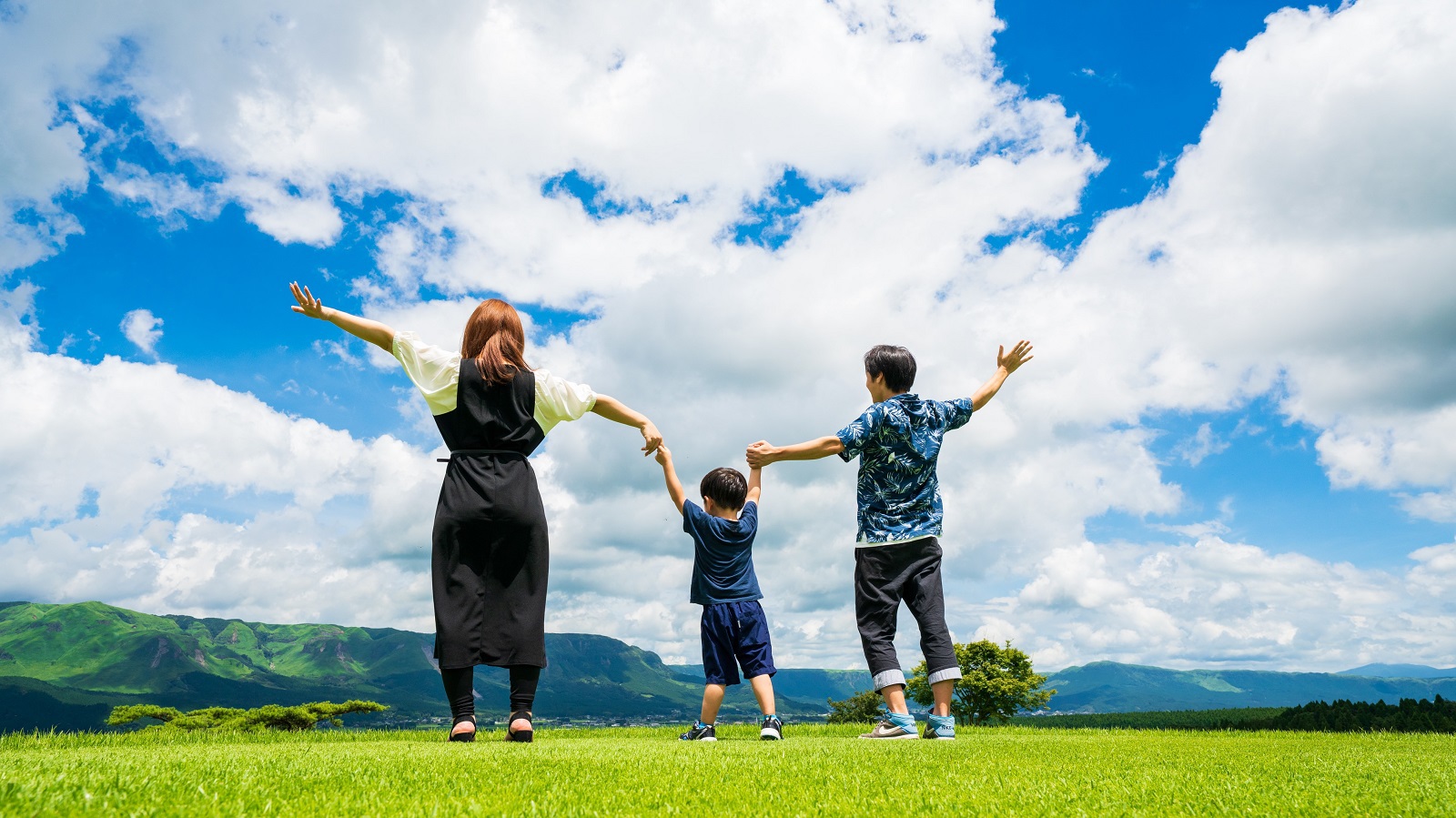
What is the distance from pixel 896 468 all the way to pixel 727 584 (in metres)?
1.67

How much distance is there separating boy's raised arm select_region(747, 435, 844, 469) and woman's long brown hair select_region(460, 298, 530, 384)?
6.37 feet

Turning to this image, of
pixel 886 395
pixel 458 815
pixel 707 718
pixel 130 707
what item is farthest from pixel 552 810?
pixel 130 707

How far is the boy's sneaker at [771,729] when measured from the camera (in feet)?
18.0

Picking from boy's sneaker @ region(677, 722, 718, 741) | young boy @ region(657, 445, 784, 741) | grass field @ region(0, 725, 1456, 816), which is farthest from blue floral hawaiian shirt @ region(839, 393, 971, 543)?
grass field @ region(0, 725, 1456, 816)

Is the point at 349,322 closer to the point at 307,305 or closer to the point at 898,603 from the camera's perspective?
the point at 307,305

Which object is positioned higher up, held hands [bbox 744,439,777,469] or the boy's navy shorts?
held hands [bbox 744,439,777,469]

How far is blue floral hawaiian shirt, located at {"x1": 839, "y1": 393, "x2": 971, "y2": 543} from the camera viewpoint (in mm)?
6137

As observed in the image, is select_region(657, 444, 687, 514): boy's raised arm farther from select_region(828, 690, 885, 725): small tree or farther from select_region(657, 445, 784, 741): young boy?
select_region(828, 690, 885, 725): small tree

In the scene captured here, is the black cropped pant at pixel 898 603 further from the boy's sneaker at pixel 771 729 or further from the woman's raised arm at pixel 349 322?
the woman's raised arm at pixel 349 322

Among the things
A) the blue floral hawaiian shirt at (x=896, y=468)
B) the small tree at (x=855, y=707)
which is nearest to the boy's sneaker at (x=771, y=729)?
the blue floral hawaiian shirt at (x=896, y=468)

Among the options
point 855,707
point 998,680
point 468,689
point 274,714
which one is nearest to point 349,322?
point 468,689

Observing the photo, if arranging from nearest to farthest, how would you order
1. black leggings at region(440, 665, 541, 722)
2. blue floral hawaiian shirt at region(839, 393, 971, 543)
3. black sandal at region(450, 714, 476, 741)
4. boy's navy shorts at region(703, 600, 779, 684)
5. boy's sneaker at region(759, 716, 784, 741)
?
black sandal at region(450, 714, 476, 741) → black leggings at region(440, 665, 541, 722) → boy's sneaker at region(759, 716, 784, 741) → blue floral hawaiian shirt at region(839, 393, 971, 543) → boy's navy shorts at region(703, 600, 779, 684)

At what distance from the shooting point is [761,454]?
20.5 ft

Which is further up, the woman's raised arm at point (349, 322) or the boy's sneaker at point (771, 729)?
the woman's raised arm at point (349, 322)
